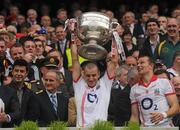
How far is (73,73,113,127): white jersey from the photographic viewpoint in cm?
1146

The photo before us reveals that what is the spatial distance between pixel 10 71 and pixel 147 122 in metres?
3.09

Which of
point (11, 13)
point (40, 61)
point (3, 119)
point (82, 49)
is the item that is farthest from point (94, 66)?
point (11, 13)

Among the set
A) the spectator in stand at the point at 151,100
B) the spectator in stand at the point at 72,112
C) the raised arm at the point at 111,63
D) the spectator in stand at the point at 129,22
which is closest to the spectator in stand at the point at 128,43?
the spectator in stand at the point at 129,22

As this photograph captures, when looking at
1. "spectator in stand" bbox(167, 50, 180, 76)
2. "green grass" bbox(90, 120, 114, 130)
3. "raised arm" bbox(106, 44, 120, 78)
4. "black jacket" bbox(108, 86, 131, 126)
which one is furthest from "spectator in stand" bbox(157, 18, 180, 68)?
"green grass" bbox(90, 120, 114, 130)

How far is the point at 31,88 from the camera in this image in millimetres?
12664

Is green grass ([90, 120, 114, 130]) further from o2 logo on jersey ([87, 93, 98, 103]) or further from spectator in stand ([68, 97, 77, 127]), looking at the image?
spectator in stand ([68, 97, 77, 127])

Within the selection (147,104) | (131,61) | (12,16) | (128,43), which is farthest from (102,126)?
(12,16)

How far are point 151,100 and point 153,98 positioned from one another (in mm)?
40

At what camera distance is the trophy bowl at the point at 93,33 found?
11.0 m

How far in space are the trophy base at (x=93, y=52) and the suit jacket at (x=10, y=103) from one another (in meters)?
1.44

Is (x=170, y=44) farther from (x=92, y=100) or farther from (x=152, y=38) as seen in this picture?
(x=92, y=100)

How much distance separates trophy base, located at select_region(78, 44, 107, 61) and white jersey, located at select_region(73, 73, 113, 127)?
2.22 ft

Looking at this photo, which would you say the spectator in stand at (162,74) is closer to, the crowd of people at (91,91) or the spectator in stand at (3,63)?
the crowd of people at (91,91)

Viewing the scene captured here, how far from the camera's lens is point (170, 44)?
14.7 m
